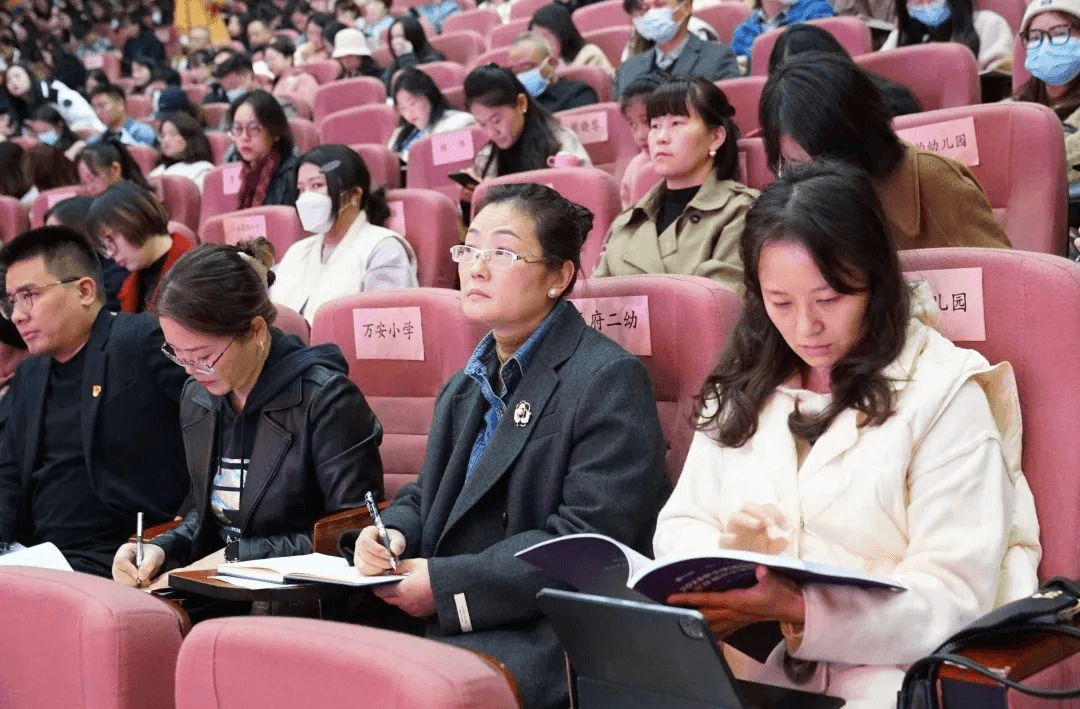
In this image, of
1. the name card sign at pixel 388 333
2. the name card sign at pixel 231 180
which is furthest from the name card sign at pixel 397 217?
the name card sign at pixel 231 180

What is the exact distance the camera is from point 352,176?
156 inches

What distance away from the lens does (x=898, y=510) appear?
5.37ft

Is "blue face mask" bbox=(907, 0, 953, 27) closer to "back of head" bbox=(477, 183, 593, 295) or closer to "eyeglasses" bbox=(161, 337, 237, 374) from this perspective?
"back of head" bbox=(477, 183, 593, 295)

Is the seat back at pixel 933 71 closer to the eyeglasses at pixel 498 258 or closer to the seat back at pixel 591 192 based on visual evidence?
the seat back at pixel 591 192

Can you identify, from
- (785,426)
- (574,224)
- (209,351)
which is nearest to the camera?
(785,426)

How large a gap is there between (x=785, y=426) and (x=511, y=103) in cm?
285

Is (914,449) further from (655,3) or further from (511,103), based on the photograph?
(655,3)

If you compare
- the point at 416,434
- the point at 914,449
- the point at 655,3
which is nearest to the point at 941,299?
the point at 914,449

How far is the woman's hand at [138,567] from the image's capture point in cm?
240

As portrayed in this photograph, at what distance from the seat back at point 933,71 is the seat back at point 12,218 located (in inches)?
163

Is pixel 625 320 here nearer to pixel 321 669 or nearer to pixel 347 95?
pixel 321 669

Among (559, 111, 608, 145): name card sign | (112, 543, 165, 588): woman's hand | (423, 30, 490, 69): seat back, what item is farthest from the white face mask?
(423, 30, 490, 69): seat back

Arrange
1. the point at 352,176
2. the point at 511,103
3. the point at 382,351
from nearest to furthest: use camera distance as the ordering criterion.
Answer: the point at 382,351 < the point at 352,176 < the point at 511,103

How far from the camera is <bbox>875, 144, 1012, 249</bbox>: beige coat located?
91.9 inches
